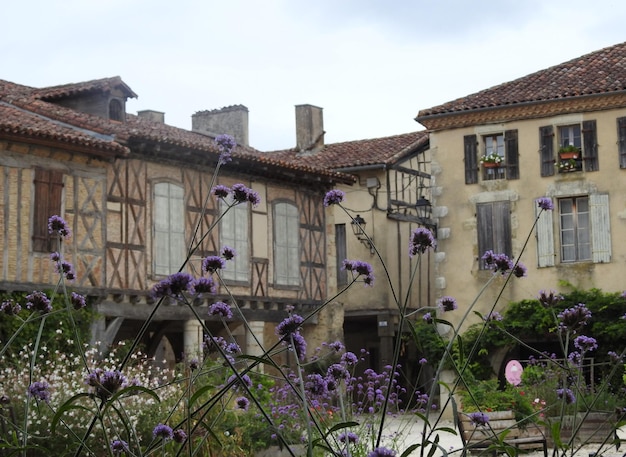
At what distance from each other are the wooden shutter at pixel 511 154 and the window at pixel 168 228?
21.3 feet

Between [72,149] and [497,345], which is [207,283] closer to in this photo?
[72,149]

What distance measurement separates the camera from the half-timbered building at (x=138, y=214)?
18469 millimetres

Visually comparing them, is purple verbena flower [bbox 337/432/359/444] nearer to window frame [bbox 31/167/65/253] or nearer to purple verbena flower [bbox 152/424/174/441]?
purple verbena flower [bbox 152/424/174/441]

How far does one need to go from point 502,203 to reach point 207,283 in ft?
64.8

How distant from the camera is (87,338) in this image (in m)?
18.7

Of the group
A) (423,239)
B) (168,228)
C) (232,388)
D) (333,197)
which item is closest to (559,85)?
(168,228)

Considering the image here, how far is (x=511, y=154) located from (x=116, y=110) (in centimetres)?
762

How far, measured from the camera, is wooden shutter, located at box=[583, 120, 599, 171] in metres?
22.8

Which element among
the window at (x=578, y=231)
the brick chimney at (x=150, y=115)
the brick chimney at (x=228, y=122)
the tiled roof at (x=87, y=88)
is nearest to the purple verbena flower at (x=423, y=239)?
the tiled roof at (x=87, y=88)

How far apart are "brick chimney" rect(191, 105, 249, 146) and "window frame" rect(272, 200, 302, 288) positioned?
581 centimetres

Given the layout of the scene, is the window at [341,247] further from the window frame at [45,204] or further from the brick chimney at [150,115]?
the window frame at [45,204]

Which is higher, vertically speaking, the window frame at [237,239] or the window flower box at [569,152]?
the window flower box at [569,152]

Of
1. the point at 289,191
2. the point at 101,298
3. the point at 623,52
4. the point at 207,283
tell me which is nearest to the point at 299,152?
the point at 289,191

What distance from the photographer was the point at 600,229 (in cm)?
2259
